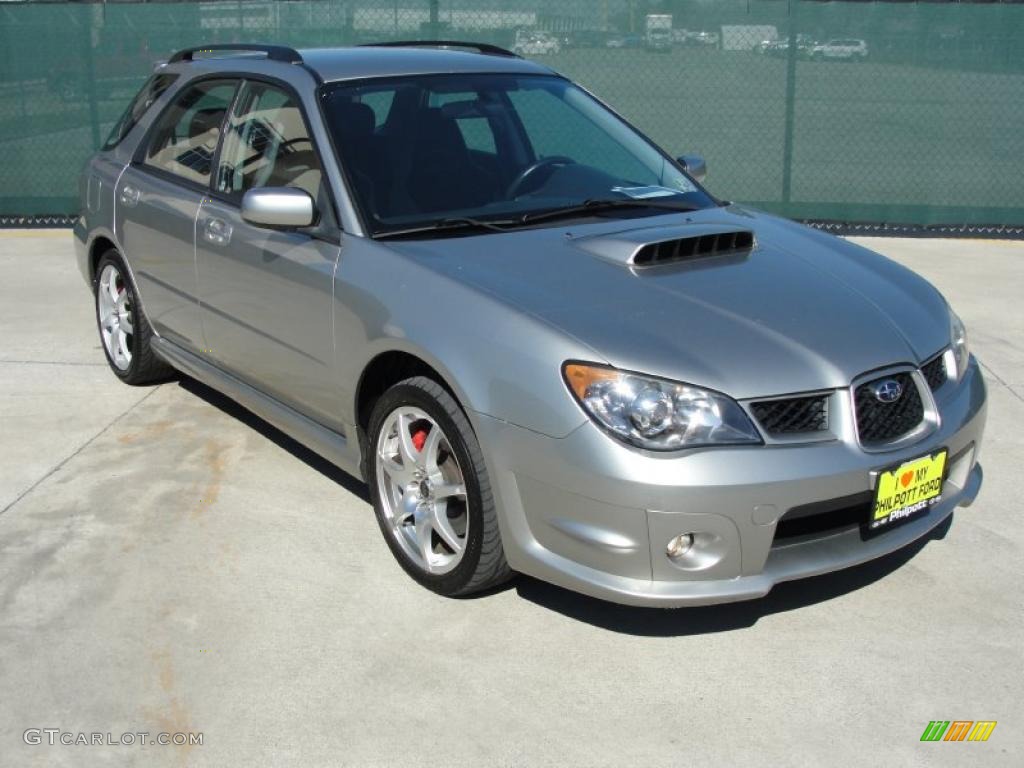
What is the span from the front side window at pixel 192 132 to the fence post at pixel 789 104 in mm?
6321

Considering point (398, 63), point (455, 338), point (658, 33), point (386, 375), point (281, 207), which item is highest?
point (658, 33)

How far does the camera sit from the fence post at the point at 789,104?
416 inches

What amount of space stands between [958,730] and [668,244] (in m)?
1.77

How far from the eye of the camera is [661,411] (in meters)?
3.45

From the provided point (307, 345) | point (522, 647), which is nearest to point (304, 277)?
point (307, 345)

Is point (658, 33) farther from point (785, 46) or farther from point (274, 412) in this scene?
point (274, 412)

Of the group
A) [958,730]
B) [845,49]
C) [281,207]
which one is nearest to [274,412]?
[281,207]

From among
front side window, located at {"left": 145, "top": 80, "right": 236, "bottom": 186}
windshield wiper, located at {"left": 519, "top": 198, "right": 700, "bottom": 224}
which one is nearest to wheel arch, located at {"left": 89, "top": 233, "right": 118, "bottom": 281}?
front side window, located at {"left": 145, "top": 80, "right": 236, "bottom": 186}

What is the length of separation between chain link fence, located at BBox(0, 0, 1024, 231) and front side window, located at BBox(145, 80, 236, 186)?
5.65m

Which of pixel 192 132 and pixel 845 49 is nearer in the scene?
pixel 192 132

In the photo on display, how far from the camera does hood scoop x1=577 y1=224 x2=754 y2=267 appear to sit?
4.11m

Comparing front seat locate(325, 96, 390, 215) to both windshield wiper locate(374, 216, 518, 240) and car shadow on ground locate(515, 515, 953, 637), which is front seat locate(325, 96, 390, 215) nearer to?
windshield wiper locate(374, 216, 518, 240)

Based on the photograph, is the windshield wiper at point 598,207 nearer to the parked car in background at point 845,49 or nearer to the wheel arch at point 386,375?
the wheel arch at point 386,375

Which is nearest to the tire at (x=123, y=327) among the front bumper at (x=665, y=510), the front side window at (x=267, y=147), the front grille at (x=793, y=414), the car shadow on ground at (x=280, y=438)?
the car shadow on ground at (x=280, y=438)
